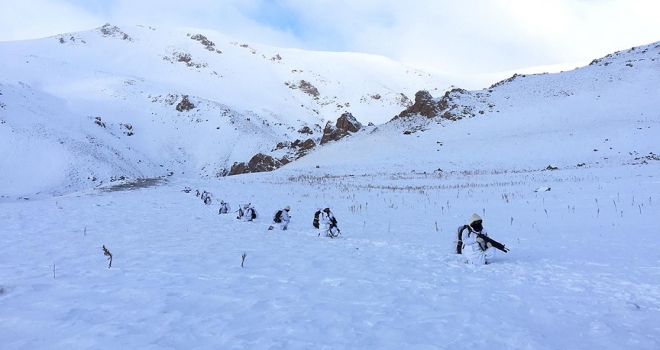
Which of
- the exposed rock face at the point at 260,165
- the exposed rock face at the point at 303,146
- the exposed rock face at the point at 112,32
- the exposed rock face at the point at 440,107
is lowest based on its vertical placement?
the exposed rock face at the point at 260,165

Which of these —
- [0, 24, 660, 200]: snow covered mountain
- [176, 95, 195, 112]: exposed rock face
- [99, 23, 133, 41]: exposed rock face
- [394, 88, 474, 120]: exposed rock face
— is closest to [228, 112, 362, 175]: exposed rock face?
[0, 24, 660, 200]: snow covered mountain

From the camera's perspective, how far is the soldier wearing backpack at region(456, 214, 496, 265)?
7.98 meters

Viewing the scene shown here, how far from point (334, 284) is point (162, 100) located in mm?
89267

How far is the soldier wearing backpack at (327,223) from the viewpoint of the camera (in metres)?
11.3

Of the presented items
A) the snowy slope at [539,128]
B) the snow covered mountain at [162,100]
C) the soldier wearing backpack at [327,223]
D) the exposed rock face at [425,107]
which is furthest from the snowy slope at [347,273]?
the snow covered mountain at [162,100]

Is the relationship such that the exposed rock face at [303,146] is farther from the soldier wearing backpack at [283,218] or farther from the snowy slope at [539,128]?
the soldier wearing backpack at [283,218]

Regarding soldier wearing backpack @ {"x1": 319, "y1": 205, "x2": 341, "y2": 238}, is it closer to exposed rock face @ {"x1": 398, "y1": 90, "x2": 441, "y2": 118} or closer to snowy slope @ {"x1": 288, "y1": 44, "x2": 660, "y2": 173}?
snowy slope @ {"x1": 288, "y1": 44, "x2": 660, "y2": 173}

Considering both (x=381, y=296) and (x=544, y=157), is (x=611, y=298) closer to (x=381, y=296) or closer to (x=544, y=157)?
(x=381, y=296)

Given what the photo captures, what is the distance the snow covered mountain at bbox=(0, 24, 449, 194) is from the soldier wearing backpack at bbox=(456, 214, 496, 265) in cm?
4594

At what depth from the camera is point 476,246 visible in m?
8.06

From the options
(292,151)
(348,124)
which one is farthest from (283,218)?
(348,124)

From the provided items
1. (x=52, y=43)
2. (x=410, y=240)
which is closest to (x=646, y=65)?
(x=410, y=240)

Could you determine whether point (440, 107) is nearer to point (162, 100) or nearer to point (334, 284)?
point (334, 284)

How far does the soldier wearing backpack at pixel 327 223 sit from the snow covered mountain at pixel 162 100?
41.5 m
